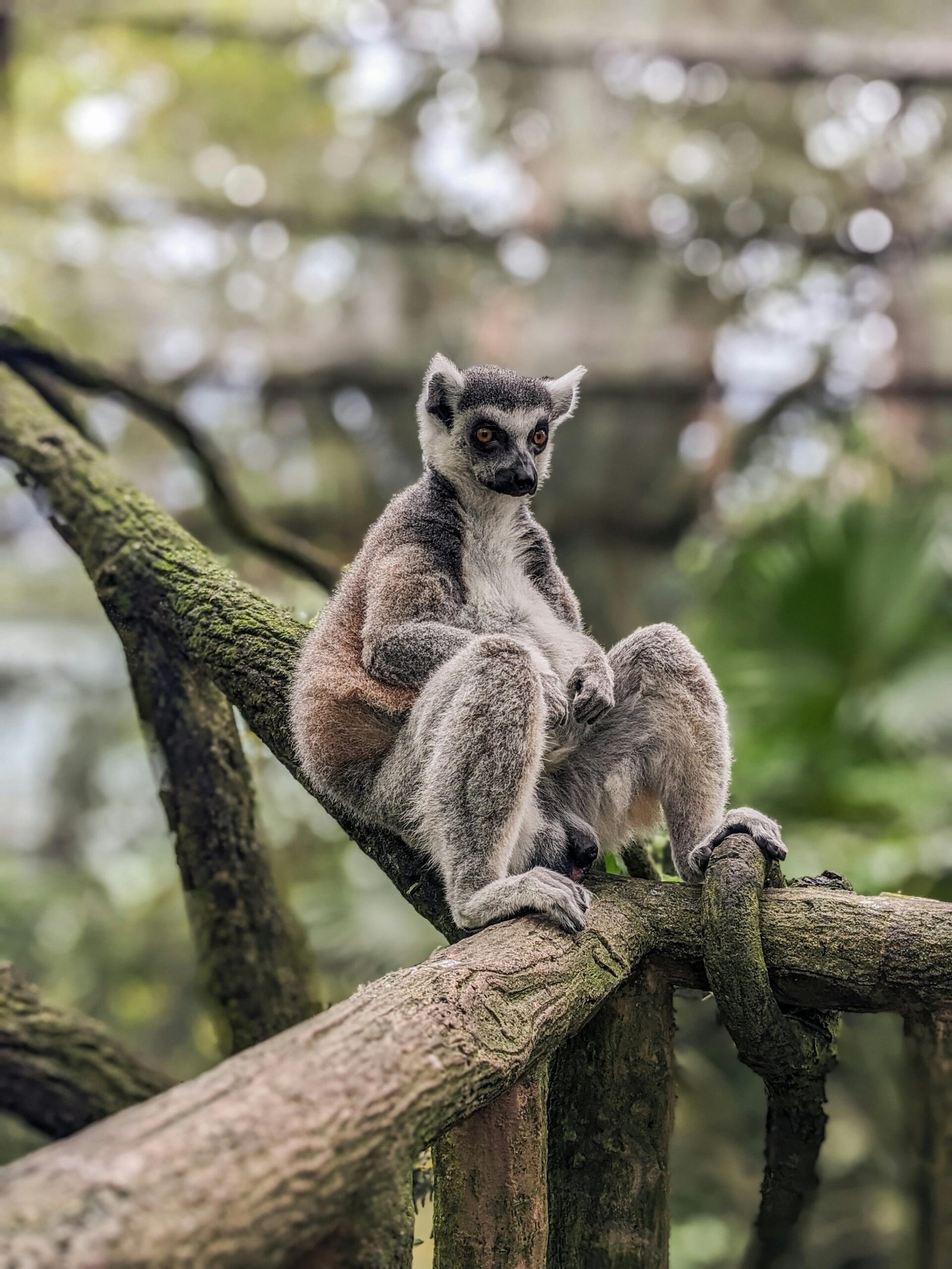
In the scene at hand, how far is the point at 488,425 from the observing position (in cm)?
354

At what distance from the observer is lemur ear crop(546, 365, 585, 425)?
3.80 m

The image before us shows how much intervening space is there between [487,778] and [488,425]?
50.9 inches

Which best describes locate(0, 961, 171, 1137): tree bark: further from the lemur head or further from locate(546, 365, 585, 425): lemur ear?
locate(546, 365, 585, 425): lemur ear

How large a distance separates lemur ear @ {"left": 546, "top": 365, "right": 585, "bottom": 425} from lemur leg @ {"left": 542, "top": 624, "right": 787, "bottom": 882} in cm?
91

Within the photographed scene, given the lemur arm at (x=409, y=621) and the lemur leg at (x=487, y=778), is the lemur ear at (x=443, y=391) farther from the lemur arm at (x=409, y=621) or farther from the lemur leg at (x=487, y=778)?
the lemur leg at (x=487, y=778)

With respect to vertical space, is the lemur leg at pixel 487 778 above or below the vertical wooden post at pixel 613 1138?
above

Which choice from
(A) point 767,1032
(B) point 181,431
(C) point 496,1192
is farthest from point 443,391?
(C) point 496,1192

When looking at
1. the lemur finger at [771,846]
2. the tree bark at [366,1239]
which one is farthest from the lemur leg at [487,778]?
the tree bark at [366,1239]

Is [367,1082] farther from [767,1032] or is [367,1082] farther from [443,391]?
[443,391]

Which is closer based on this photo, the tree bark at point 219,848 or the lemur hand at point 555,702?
the lemur hand at point 555,702

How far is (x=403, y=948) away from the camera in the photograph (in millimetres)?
7223

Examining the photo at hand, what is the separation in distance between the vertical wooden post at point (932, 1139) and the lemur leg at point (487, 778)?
109 centimetres

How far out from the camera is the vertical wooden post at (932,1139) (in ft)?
11.0

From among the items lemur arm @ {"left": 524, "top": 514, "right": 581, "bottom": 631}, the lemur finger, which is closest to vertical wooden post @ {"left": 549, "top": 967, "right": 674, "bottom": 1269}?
the lemur finger
